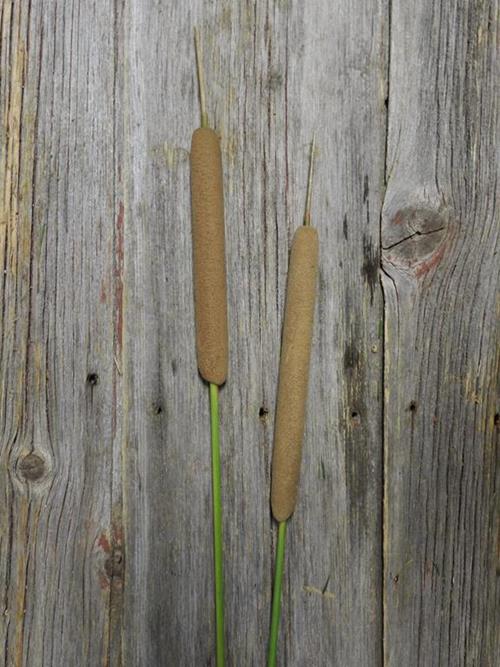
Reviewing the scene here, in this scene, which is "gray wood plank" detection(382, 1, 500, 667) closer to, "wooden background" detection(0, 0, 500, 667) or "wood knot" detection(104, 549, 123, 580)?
"wooden background" detection(0, 0, 500, 667)

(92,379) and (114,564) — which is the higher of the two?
(92,379)

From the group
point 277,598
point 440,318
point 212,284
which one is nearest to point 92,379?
point 212,284

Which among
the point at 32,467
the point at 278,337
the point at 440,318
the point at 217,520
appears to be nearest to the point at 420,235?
the point at 440,318

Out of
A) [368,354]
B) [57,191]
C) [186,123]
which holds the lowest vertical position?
[368,354]

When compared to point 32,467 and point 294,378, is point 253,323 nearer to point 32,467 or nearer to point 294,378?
point 294,378

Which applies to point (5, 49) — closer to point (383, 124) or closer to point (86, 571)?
point (383, 124)

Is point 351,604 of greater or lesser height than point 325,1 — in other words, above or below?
below

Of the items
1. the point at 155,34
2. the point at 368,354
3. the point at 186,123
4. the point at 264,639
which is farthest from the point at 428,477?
the point at 155,34

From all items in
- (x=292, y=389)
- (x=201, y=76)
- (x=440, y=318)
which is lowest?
(x=292, y=389)
